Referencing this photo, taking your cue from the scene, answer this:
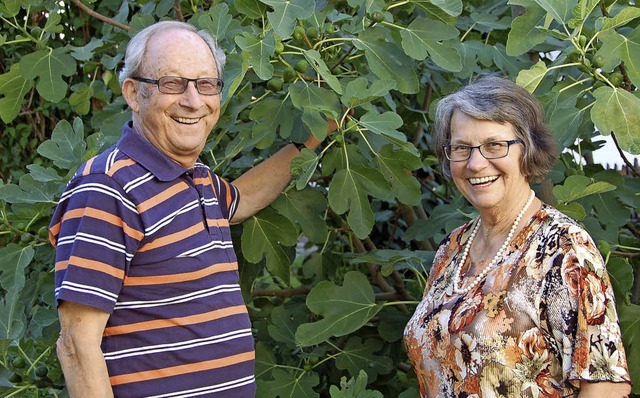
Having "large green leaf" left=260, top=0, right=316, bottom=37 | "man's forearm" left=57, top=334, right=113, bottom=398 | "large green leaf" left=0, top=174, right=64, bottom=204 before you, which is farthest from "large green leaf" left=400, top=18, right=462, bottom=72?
"man's forearm" left=57, top=334, right=113, bottom=398

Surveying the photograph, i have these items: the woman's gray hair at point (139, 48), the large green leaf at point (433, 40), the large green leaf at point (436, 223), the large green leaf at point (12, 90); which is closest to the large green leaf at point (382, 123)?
the large green leaf at point (433, 40)

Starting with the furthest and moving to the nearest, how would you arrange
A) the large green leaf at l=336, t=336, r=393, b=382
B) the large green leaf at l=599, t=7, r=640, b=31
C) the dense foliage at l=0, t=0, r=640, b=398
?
the large green leaf at l=336, t=336, r=393, b=382
the dense foliage at l=0, t=0, r=640, b=398
the large green leaf at l=599, t=7, r=640, b=31

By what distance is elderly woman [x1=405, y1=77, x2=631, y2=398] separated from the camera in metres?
2.29

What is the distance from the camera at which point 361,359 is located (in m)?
3.58

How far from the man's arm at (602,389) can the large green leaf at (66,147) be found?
1.78 metres

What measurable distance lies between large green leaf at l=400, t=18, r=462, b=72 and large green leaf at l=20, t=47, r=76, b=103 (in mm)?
1329

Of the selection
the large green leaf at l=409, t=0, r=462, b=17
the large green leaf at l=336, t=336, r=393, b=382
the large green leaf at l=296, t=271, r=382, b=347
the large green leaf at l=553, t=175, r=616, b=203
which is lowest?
the large green leaf at l=336, t=336, r=393, b=382

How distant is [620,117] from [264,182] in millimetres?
1162

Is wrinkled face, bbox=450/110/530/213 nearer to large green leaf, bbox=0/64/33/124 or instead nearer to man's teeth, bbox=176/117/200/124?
man's teeth, bbox=176/117/200/124

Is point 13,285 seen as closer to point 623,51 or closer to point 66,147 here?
point 66,147

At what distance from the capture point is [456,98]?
268 centimetres

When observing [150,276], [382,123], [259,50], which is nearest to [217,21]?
[259,50]

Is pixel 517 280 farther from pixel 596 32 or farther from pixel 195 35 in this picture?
pixel 195 35

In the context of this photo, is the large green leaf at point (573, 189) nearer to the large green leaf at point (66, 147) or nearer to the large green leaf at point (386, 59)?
the large green leaf at point (386, 59)
